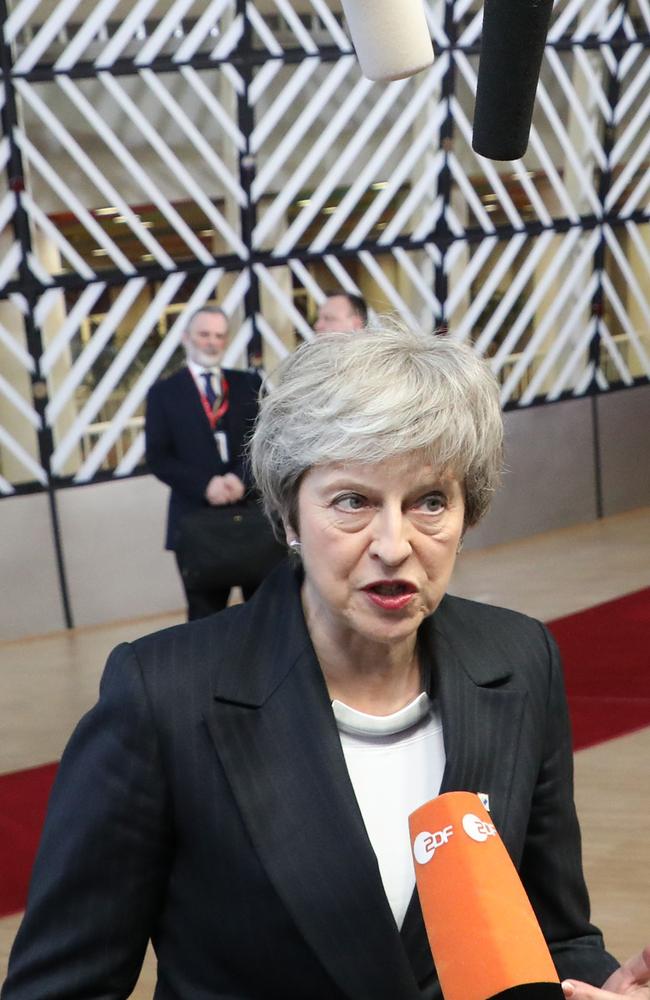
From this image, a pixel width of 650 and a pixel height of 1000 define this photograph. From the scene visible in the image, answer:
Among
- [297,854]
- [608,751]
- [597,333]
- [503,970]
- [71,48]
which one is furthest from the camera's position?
[597,333]

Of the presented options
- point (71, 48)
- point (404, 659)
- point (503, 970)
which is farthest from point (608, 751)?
point (71, 48)

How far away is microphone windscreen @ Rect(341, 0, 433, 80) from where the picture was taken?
115 centimetres

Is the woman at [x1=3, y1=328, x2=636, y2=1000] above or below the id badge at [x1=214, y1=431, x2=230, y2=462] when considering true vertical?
below

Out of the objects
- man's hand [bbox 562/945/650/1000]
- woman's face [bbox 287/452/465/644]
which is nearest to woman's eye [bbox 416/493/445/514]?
woman's face [bbox 287/452/465/644]

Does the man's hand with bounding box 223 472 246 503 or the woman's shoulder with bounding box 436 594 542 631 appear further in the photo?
the man's hand with bounding box 223 472 246 503

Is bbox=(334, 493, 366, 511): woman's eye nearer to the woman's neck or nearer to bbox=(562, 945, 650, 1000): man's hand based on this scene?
the woman's neck

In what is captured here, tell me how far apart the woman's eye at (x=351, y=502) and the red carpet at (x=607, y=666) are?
3084mm

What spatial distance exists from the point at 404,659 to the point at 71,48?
5.35 meters

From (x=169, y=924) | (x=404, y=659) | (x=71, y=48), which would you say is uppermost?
(x=71, y=48)

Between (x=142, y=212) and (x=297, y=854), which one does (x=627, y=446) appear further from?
(x=297, y=854)

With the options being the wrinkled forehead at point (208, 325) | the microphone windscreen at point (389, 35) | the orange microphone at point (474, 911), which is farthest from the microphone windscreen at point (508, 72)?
the wrinkled forehead at point (208, 325)

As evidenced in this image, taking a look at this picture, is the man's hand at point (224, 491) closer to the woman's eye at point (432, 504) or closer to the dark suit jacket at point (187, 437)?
the dark suit jacket at point (187, 437)

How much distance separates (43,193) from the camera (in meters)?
6.30

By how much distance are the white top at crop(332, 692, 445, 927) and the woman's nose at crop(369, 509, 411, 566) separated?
0.20 m
